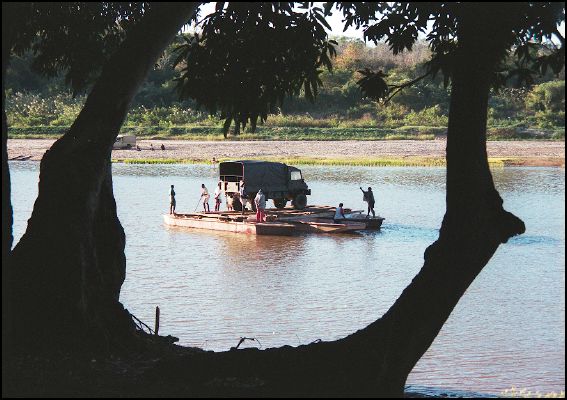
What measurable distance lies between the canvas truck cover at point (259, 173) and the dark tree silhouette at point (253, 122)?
1065 inches

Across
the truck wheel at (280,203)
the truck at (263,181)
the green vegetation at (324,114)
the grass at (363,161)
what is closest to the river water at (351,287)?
the truck at (263,181)

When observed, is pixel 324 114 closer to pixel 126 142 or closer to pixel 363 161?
pixel 126 142

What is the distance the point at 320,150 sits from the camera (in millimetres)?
77312

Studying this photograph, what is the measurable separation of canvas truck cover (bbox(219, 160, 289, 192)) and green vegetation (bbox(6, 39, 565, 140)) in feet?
126

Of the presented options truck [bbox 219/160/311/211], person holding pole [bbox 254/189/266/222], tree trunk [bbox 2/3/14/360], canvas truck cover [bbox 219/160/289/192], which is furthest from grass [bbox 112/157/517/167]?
tree trunk [bbox 2/3/14/360]

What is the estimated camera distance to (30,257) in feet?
39.0

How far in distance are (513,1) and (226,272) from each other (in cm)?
1979

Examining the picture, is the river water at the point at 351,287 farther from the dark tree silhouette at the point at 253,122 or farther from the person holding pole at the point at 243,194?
the dark tree silhouette at the point at 253,122

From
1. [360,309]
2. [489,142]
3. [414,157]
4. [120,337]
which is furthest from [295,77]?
[489,142]

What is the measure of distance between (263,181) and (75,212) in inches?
1185

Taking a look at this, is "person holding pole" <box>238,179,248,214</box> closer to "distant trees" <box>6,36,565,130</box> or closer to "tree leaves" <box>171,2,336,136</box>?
"tree leaves" <box>171,2,336,136</box>

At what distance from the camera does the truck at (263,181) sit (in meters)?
41.5

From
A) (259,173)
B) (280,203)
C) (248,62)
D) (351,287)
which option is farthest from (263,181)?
(248,62)

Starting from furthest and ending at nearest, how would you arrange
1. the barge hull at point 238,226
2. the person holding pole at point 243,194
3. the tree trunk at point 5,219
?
the person holding pole at point 243,194 → the barge hull at point 238,226 → the tree trunk at point 5,219
